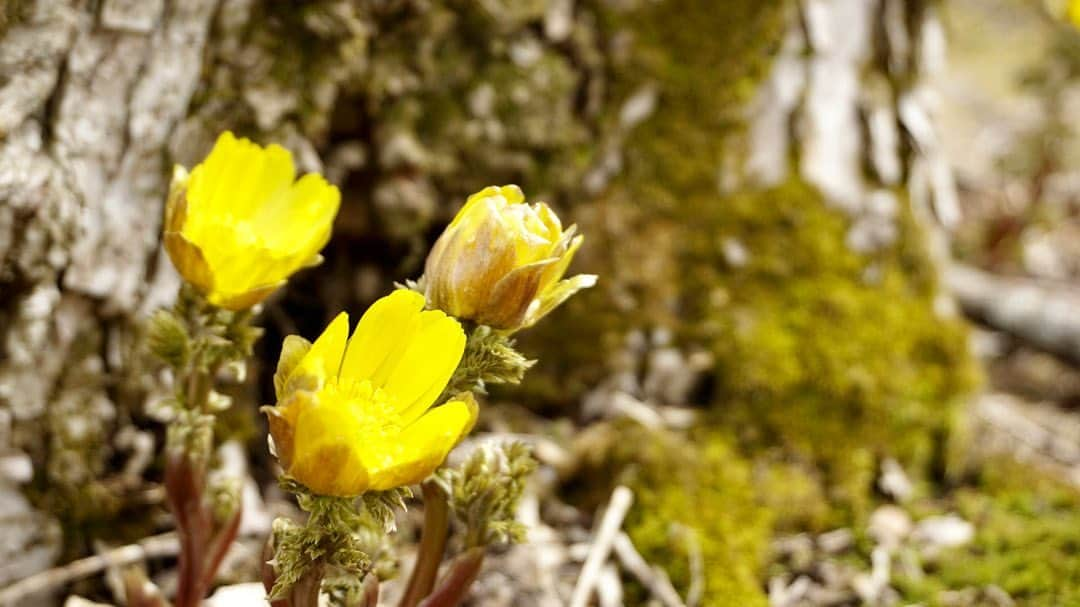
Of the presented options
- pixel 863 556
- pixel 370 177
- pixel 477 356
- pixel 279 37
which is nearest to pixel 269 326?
pixel 370 177

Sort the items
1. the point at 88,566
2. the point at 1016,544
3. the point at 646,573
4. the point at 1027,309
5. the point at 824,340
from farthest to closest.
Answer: the point at 1027,309 < the point at 824,340 < the point at 1016,544 < the point at 646,573 < the point at 88,566

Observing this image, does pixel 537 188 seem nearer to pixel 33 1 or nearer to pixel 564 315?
pixel 564 315

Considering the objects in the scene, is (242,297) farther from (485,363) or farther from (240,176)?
(485,363)

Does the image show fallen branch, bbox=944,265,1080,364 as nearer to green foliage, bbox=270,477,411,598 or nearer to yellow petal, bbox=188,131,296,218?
yellow petal, bbox=188,131,296,218

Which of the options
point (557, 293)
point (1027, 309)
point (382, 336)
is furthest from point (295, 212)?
point (1027, 309)

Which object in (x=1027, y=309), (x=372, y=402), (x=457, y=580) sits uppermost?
(x=372, y=402)

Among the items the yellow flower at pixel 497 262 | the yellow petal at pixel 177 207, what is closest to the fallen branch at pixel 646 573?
the yellow flower at pixel 497 262
